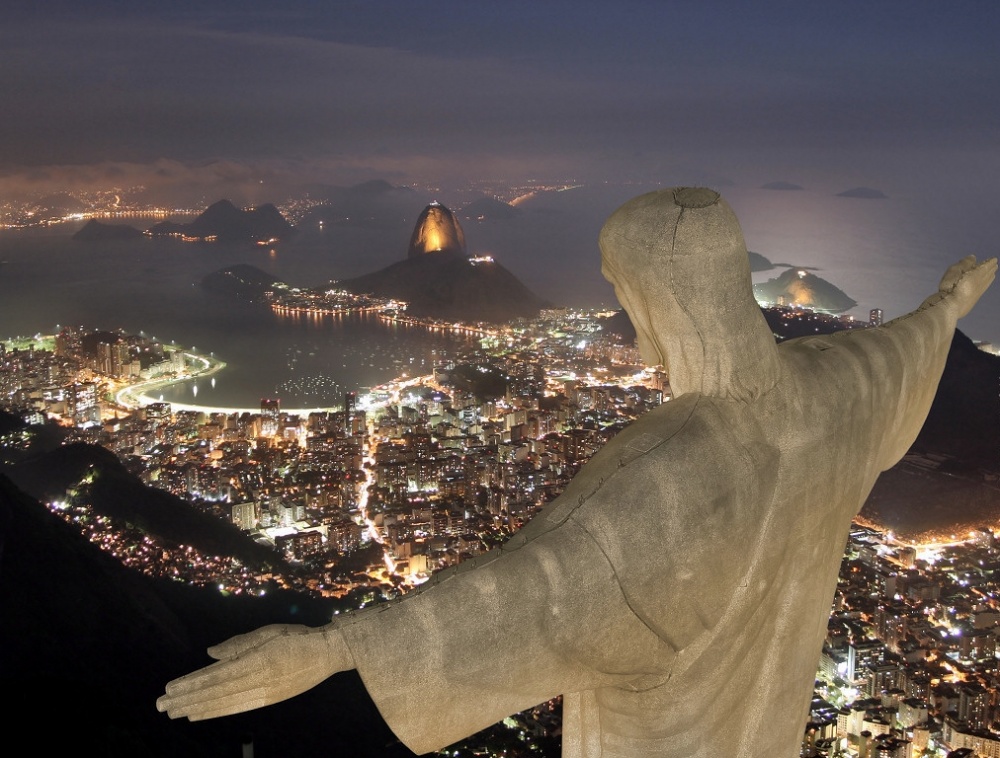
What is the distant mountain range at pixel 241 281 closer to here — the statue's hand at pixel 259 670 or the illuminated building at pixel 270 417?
the illuminated building at pixel 270 417

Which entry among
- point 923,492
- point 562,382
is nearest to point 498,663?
point 923,492

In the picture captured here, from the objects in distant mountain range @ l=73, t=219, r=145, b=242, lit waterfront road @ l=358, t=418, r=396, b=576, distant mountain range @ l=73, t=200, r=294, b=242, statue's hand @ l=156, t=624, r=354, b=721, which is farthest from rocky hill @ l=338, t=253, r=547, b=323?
statue's hand @ l=156, t=624, r=354, b=721

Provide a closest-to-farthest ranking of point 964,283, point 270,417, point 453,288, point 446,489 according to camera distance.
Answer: point 964,283
point 446,489
point 270,417
point 453,288

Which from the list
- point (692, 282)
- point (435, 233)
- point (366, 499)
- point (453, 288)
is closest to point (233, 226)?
point (435, 233)

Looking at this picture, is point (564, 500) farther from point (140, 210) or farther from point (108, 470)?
point (140, 210)

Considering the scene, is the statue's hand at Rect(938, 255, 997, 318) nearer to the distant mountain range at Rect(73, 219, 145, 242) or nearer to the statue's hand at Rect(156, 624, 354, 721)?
the statue's hand at Rect(156, 624, 354, 721)

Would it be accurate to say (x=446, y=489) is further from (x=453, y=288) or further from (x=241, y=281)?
(x=241, y=281)

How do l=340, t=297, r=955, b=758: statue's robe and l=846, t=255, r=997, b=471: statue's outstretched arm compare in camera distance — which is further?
l=846, t=255, r=997, b=471: statue's outstretched arm
